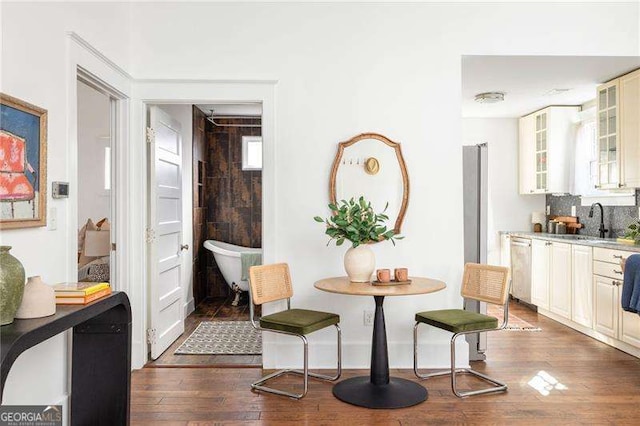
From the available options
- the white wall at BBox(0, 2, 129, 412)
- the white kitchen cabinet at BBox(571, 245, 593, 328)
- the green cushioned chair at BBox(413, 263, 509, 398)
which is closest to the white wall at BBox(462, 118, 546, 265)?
the white kitchen cabinet at BBox(571, 245, 593, 328)

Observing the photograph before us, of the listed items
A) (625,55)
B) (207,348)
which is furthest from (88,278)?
(625,55)

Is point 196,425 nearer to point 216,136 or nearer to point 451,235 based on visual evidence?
point 451,235

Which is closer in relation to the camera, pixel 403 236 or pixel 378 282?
pixel 378 282

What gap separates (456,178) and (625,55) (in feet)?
5.41

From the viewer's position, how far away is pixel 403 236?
3.82 metres

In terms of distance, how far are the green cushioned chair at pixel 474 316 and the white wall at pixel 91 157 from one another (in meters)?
3.53

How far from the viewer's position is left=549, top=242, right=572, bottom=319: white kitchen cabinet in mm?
4961

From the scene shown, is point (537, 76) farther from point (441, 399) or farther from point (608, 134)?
point (441, 399)

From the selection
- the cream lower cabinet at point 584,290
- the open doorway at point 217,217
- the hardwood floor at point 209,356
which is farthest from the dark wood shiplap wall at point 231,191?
the cream lower cabinet at point 584,290

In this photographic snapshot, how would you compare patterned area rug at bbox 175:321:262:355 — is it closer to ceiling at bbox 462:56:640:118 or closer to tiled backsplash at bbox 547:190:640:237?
ceiling at bbox 462:56:640:118

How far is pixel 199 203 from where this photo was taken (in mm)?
6539

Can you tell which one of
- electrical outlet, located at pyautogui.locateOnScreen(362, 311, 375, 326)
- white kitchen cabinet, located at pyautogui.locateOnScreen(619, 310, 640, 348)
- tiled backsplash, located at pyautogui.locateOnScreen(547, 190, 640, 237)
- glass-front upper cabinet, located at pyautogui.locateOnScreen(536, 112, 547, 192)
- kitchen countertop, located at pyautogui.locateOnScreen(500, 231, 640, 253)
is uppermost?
glass-front upper cabinet, located at pyautogui.locateOnScreen(536, 112, 547, 192)

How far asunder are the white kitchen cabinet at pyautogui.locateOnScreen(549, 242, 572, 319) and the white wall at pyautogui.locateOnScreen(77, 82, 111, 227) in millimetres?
4670

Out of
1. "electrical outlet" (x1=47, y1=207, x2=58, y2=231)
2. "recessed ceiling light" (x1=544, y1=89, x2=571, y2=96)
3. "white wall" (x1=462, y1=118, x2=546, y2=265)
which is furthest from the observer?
"white wall" (x1=462, y1=118, x2=546, y2=265)
